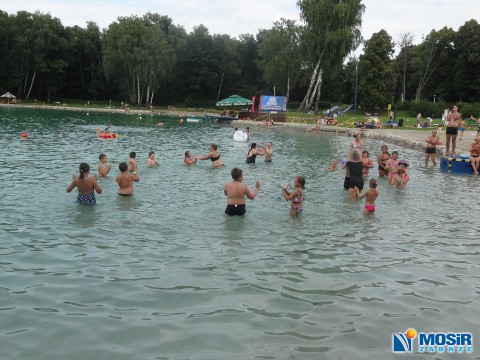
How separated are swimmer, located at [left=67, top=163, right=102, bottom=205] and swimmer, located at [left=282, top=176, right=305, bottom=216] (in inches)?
183

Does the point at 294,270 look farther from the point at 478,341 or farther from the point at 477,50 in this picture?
the point at 477,50

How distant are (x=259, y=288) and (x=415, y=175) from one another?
1294cm

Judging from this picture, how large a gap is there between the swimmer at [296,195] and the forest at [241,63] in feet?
134

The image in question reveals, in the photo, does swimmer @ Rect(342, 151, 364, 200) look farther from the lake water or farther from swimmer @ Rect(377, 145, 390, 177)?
swimmer @ Rect(377, 145, 390, 177)

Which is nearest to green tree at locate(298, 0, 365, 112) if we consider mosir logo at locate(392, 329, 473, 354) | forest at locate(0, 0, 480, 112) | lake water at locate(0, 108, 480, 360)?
forest at locate(0, 0, 480, 112)

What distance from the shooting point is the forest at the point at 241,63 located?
5451 cm

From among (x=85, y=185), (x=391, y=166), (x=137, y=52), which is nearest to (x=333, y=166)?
(x=391, y=166)

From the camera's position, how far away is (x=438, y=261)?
8.04 metres

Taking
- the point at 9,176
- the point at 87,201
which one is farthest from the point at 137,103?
the point at 87,201

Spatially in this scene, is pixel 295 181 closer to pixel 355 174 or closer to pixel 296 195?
pixel 296 195

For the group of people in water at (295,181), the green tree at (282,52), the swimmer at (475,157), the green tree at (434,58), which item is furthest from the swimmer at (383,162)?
the green tree at (434,58)

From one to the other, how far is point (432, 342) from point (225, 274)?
10.4 ft

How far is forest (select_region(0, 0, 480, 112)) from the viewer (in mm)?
54506

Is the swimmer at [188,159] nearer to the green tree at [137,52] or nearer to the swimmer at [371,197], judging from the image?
the swimmer at [371,197]
